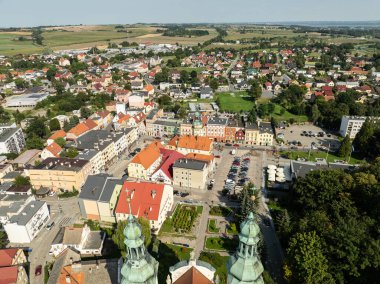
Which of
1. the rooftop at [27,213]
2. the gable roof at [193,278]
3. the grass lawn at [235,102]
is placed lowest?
the grass lawn at [235,102]

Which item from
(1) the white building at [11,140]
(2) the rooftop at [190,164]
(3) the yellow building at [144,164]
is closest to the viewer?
(2) the rooftop at [190,164]

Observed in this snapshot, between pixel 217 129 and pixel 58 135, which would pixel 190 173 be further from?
pixel 58 135

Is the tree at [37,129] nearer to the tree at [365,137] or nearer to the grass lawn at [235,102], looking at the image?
the grass lawn at [235,102]

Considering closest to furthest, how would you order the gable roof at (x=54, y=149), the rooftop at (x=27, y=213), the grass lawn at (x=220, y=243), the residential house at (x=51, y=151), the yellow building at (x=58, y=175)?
the grass lawn at (x=220, y=243) < the rooftop at (x=27, y=213) < the yellow building at (x=58, y=175) < the residential house at (x=51, y=151) < the gable roof at (x=54, y=149)

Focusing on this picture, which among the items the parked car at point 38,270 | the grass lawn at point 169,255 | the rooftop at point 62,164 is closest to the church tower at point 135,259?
the grass lawn at point 169,255

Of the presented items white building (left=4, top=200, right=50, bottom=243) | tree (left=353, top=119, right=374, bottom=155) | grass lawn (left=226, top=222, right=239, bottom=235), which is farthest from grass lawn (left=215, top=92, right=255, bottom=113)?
white building (left=4, top=200, right=50, bottom=243)

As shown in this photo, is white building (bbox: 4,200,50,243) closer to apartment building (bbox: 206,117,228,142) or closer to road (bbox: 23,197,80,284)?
road (bbox: 23,197,80,284)

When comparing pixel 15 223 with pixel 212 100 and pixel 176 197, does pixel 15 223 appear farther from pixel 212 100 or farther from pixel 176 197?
pixel 212 100

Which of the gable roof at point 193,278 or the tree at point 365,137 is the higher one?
the gable roof at point 193,278
